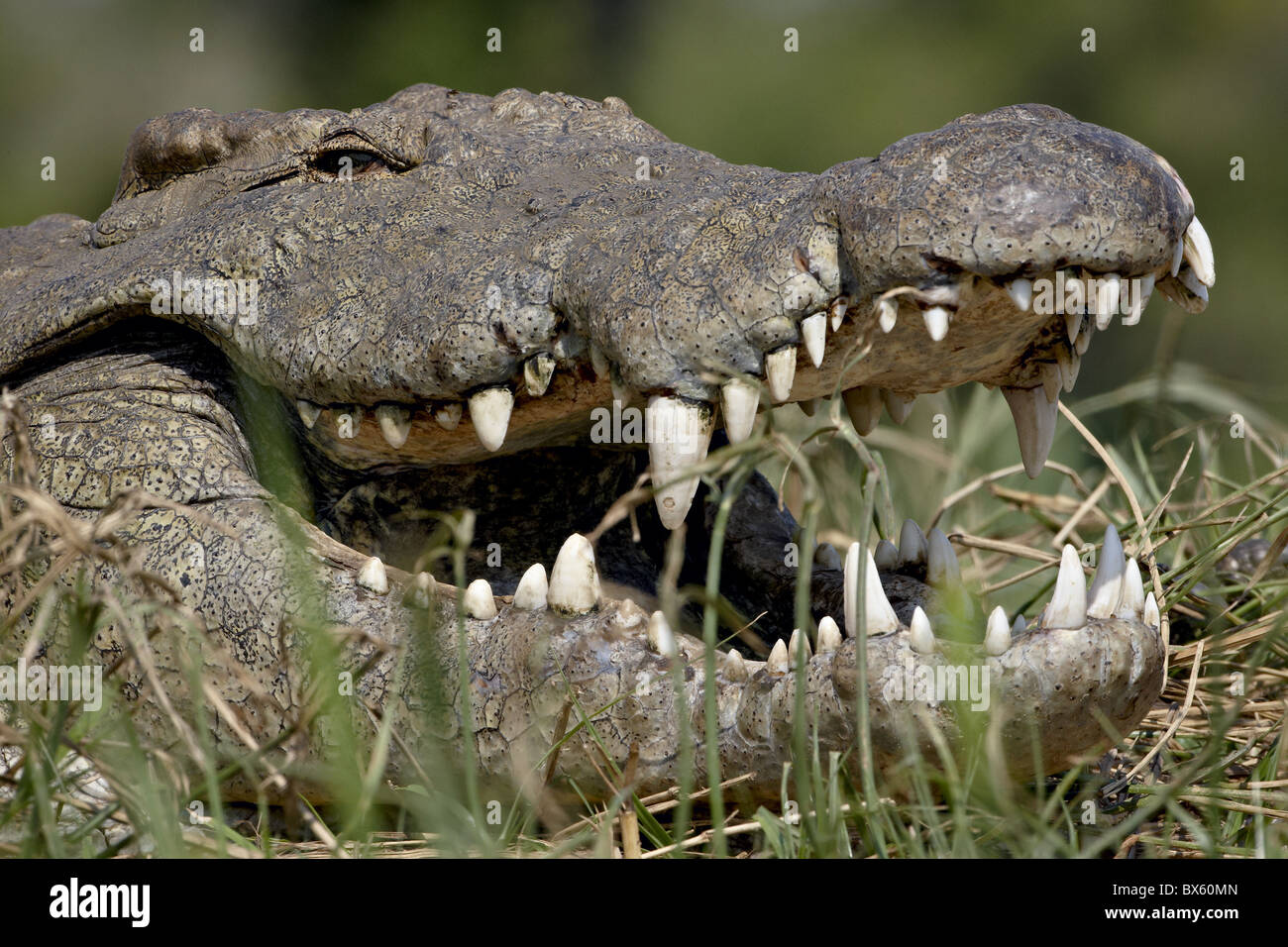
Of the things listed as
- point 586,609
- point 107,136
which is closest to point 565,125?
point 586,609

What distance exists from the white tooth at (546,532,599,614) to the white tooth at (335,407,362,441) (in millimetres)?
524

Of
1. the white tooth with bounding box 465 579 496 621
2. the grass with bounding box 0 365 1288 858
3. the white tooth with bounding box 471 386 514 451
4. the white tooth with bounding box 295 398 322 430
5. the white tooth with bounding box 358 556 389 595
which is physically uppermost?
the white tooth with bounding box 295 398 322 430

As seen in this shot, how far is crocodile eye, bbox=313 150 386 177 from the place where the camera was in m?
2.71

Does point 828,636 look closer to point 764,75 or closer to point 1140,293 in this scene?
point 1140,293

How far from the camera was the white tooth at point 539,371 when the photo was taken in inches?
82.7

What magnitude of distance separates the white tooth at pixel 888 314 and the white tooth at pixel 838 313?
66mm

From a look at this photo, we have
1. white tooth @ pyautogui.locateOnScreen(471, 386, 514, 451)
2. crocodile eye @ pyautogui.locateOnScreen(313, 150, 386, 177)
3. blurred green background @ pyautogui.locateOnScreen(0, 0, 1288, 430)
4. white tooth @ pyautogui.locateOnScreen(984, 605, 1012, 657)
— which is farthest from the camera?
blurred green background @ pyautogui.locateOnScreen(0, 0, 1288, 430)

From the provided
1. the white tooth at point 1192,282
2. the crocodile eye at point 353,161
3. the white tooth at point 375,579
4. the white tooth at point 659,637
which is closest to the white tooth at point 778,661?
the white tooth at point 659,637

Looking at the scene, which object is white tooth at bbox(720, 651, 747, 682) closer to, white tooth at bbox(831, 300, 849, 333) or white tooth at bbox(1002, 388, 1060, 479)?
white tooth at bbox(831, 300, 849, 333)

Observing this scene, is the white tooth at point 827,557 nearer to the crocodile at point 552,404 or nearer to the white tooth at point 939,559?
the crocodile at point 552,404

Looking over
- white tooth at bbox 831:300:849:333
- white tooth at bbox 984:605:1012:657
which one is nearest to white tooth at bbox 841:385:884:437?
white tooth at bbox 831:300:849:333
